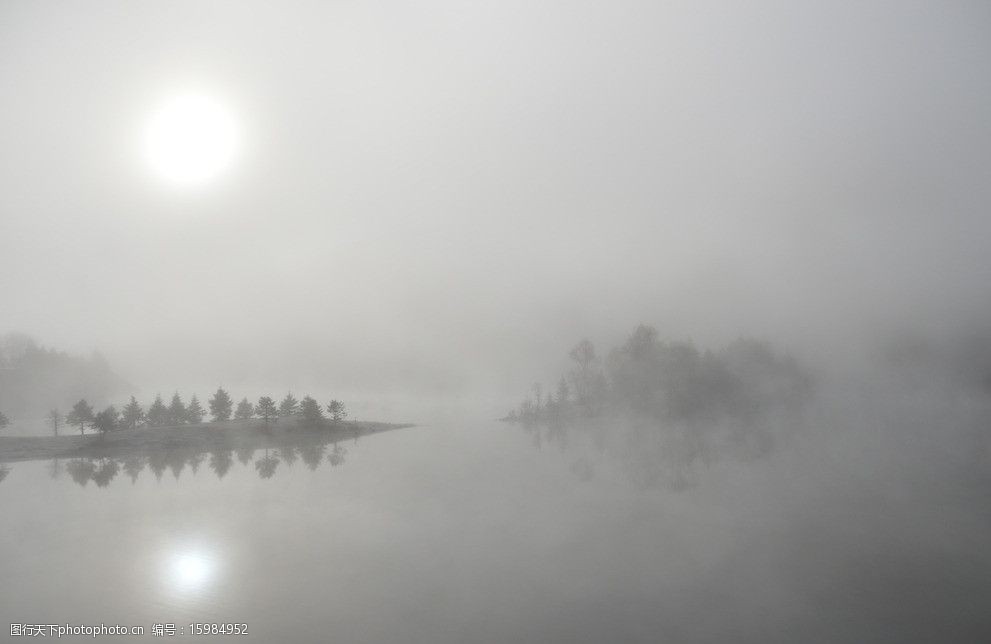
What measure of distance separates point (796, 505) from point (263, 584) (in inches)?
1338

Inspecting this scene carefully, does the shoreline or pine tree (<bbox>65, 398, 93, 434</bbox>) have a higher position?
pine tree (<bbox>65, 398, 93, 434</bbox>)

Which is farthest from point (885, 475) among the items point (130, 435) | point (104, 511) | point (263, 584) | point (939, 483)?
point (130, 435)

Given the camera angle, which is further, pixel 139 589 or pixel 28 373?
pixel 28 373

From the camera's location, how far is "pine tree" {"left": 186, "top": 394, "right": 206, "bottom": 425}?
7906cm

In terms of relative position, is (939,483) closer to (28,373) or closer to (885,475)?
(885,475)

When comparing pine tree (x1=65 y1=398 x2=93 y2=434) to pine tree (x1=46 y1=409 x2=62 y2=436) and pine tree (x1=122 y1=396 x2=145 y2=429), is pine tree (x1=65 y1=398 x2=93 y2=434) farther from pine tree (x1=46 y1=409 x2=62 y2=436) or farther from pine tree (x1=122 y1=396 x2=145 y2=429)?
pine tree (x1=122 y1=396 x2=145 y2=429)

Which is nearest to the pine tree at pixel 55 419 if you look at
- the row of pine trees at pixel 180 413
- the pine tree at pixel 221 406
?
the row of pine trees at pixel 180 413

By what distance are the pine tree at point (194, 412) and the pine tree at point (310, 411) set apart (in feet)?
59.7

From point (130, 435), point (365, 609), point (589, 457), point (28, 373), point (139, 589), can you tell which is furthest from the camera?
point (28, 373)

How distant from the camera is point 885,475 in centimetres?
3797

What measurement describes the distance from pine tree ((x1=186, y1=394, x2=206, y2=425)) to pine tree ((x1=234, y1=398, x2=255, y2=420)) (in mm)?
5840

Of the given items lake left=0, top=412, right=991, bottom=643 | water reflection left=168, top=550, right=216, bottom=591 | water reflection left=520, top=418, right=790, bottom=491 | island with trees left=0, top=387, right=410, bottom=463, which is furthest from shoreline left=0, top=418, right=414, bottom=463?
water reflection left=168, top=550, right=216, bottom=591

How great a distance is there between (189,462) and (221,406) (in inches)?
1259

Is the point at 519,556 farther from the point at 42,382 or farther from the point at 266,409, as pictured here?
the point at 42,382
